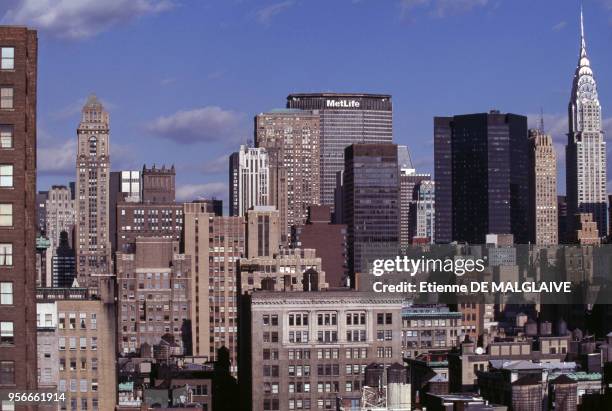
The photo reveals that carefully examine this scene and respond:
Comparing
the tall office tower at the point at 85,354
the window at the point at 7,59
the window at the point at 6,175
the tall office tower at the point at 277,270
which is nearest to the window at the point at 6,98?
the window at the point at 7,59

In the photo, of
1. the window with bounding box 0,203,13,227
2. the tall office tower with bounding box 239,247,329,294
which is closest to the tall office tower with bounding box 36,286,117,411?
the window with bounding box 0,203,13,227

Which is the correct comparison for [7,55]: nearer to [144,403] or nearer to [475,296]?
[144,403]

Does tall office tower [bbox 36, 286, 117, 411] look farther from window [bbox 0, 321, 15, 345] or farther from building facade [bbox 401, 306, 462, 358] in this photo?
window [bbox 0, 321, 15, 345]

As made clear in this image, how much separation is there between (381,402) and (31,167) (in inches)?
1931

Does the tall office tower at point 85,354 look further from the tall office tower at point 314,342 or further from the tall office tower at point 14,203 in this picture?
the tall office tower at point 14,203

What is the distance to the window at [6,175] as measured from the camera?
50.5m

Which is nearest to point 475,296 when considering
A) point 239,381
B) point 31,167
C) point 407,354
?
point 407,354

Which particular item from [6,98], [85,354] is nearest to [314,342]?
[85,354]

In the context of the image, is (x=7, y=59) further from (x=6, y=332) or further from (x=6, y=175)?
(x=6, y=332)

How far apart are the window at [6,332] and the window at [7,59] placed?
7483 mm

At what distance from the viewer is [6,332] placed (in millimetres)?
50562

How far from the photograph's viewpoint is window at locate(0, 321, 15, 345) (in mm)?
50500

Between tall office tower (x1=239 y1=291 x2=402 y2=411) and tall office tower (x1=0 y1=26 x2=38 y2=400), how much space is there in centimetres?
7115

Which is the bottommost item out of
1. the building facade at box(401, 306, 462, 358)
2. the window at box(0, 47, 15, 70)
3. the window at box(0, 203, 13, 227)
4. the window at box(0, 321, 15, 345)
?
the building facade at box(401, 306, 462, 358)
